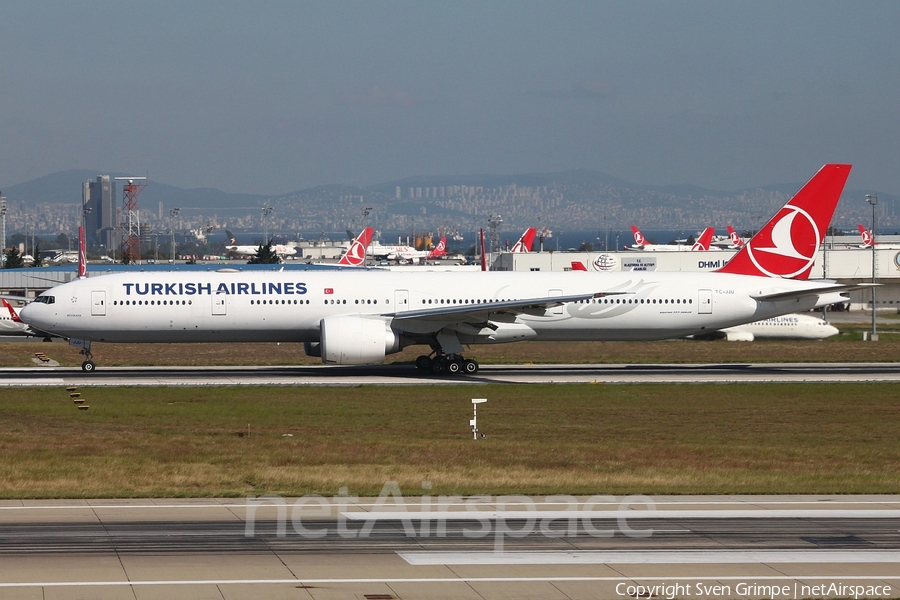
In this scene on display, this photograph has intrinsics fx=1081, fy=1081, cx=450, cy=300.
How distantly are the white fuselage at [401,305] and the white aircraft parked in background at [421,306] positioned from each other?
0.14 ft

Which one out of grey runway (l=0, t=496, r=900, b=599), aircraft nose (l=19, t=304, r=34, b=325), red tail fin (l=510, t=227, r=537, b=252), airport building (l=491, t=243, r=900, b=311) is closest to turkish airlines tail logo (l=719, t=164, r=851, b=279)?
grey runway (l=0, t=496, r=900, b=599)

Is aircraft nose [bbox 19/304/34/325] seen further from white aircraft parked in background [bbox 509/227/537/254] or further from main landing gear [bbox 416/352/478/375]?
white aircraft parked in background [bbox 509/227/537/254]

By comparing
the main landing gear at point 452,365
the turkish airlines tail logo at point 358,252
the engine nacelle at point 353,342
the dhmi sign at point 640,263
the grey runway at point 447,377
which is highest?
the turkish airlines tail logo at point 358,252

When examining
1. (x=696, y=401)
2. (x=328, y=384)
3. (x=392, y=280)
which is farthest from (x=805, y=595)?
(x=392, y=280)

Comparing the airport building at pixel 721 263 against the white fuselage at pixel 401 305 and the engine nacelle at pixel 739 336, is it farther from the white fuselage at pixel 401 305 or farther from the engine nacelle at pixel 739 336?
the white fuselage at pixel 401 305

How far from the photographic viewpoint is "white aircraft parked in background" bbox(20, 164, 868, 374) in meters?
42.3

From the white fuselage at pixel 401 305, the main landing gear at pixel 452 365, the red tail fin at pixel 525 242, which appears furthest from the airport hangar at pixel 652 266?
the main landing gear at pixel 452 365

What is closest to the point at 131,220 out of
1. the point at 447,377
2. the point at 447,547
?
the point at 447,377

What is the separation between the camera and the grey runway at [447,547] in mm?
13250

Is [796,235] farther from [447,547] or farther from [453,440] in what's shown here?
[447,547]

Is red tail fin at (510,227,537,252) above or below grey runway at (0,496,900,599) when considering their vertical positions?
above

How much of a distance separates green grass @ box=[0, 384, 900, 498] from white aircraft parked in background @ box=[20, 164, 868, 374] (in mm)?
4262

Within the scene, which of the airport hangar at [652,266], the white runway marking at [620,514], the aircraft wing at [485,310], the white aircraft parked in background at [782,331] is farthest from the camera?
the airport hangar at [652,266]

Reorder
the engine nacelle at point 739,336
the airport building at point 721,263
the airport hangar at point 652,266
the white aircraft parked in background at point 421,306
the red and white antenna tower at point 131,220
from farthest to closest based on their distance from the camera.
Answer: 1. the red and white antenna tower at point 131,220
2. the airport building at point 721,263
3. the airport hangar at point 652,266
4. the engine nacelle at point 739,336
5. the white aircraft parked in background at point 421,306
